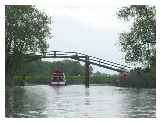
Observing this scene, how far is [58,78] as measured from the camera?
12.9 metres

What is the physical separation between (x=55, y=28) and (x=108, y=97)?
73.5 inches

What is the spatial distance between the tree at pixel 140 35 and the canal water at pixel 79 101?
0.84 meters

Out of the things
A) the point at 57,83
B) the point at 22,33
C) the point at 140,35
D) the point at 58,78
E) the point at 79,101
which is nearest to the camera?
the point at 79,101

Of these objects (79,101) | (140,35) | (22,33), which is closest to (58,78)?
(79,101)

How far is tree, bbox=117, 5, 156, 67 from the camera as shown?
1274 cm

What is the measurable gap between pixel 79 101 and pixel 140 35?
7.61 feet

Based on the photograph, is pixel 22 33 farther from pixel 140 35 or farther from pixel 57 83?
pixel 140 35

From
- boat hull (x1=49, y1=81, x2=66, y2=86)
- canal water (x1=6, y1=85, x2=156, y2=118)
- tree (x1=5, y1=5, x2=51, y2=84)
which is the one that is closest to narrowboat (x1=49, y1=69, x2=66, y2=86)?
boat hull (x1=49, y1=81, x2=66, y2=86)

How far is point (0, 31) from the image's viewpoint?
9828mm

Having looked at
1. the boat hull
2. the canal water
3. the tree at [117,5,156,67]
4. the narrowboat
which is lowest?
the canal water

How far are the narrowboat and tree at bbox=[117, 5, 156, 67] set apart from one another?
148 cm

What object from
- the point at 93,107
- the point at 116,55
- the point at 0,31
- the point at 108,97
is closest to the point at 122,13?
the point at 116,55

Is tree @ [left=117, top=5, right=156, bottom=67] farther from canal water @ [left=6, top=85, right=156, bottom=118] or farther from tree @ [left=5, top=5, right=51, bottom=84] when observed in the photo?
tree @ [left=5, top=5, right=51, bottom=84]

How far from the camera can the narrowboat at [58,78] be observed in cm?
1260
